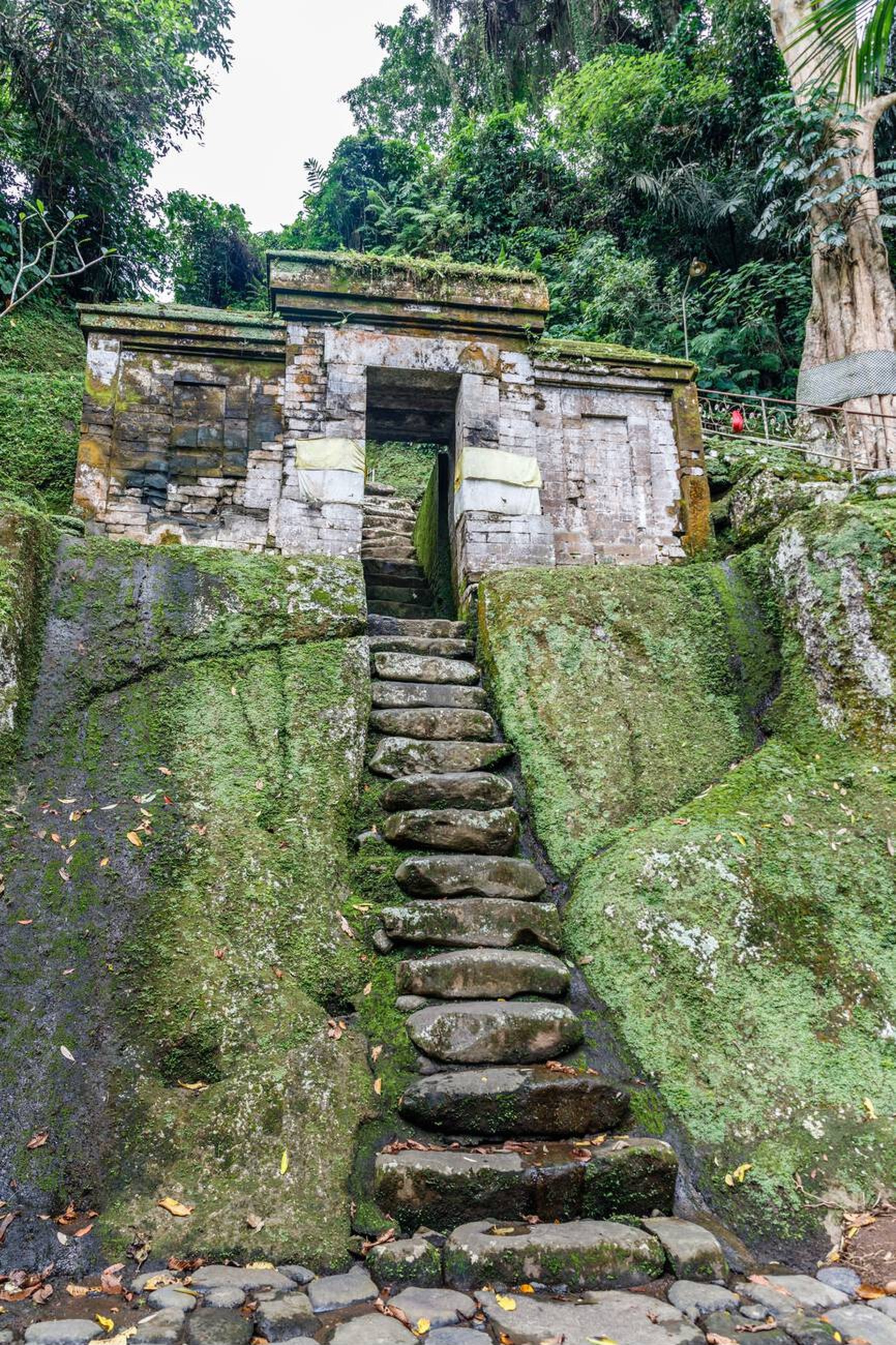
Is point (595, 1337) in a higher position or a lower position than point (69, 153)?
lower

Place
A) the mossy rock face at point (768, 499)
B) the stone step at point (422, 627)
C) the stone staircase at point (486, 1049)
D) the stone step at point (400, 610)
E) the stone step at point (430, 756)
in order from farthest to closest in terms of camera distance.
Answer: the stone step at point (400, 610) → the mossy rock face at point (768, 499) → the stone step at point (422, 627) → the stone step at point (430, 756) → the stone staircase at point (486, 1049)

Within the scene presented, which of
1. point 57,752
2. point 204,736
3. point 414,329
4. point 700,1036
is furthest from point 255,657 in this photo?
point 414,329

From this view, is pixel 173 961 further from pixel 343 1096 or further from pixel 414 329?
pixel 414 329

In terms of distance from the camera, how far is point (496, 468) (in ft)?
25.8

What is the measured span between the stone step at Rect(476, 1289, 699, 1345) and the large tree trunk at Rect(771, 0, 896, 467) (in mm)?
12438

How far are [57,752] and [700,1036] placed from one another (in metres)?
3.32

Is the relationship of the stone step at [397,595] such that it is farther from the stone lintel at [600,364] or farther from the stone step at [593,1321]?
the stone step at [593,1321]

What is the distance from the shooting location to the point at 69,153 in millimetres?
13141

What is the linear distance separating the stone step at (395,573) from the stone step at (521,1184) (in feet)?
21.9

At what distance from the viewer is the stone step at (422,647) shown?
607cm

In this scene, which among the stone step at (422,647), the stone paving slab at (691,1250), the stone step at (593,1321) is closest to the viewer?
the stone step at (593,1321)

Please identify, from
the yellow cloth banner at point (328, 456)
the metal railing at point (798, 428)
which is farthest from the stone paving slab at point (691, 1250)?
the metal railing at point (798, 428)

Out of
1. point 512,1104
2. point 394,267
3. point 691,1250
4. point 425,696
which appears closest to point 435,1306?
point 512,1104

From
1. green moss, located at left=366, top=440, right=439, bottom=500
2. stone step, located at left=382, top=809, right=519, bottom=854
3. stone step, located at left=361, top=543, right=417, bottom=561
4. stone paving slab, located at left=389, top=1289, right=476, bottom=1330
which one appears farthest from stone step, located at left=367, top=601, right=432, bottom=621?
green moss, located at left=366, top=440, right=439, bottom=500
